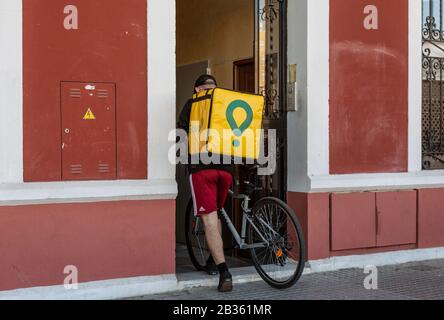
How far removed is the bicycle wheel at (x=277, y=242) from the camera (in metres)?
5.55

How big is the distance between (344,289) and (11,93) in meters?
3.41

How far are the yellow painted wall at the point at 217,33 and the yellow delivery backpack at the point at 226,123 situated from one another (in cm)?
216

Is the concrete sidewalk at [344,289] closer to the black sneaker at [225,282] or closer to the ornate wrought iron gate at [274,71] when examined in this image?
the black sneaker at [225,282]

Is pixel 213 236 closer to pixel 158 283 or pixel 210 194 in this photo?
pixel 210 194

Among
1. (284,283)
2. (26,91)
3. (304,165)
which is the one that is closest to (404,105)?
(304,165)

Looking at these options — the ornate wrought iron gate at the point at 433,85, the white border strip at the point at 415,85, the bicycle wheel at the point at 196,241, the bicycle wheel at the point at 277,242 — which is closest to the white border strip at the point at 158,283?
the bicycle wheel at the point at 196,241

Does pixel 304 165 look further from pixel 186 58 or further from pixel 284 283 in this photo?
pixel 186 58

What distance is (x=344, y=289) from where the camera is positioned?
19.2 ft

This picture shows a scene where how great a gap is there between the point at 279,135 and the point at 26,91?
9.01 feet

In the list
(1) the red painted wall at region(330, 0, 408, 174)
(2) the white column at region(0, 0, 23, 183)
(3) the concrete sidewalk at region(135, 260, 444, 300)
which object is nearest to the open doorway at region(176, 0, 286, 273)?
(1) the red painted wall at region(330, 0, 408, 174)

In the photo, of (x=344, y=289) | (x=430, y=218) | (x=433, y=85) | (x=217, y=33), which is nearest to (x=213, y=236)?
(x=344, y=289)

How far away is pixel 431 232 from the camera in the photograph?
7242 millimetres
